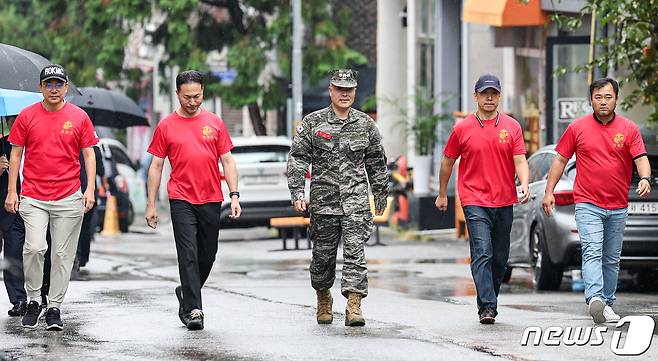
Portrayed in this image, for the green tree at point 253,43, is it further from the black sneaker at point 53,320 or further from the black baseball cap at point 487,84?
the black sneaker at point 53,320

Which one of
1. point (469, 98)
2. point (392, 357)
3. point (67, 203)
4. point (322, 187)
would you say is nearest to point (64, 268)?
point (67, 203)

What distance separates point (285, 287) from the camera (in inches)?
664

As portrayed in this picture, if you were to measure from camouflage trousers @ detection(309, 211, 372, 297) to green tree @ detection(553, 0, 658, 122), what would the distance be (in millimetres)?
5845

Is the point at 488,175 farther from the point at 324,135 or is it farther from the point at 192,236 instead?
the point at 192,236

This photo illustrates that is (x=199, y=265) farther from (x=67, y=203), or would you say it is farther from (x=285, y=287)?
(x=285, y=287)

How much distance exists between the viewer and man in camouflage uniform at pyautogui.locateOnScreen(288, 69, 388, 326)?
40.5ft

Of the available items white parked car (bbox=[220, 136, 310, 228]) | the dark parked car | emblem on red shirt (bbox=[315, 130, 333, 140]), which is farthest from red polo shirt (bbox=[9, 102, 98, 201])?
the dark parked car

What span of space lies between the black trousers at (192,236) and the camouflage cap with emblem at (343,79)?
3.93 feet

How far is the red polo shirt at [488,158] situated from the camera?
12867 millimetres

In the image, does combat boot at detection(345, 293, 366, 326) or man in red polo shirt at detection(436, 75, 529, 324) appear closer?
combat boot at detection(345, 293, 366, 326)

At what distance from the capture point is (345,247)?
12359 mm

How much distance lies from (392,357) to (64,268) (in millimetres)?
2991

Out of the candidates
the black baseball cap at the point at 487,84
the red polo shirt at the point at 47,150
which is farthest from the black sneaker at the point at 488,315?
the red polo shirt at the point at 47,150

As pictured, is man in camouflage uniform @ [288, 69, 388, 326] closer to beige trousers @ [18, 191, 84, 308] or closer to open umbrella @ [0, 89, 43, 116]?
beige trousers @ [18, 191, 84, 308]
